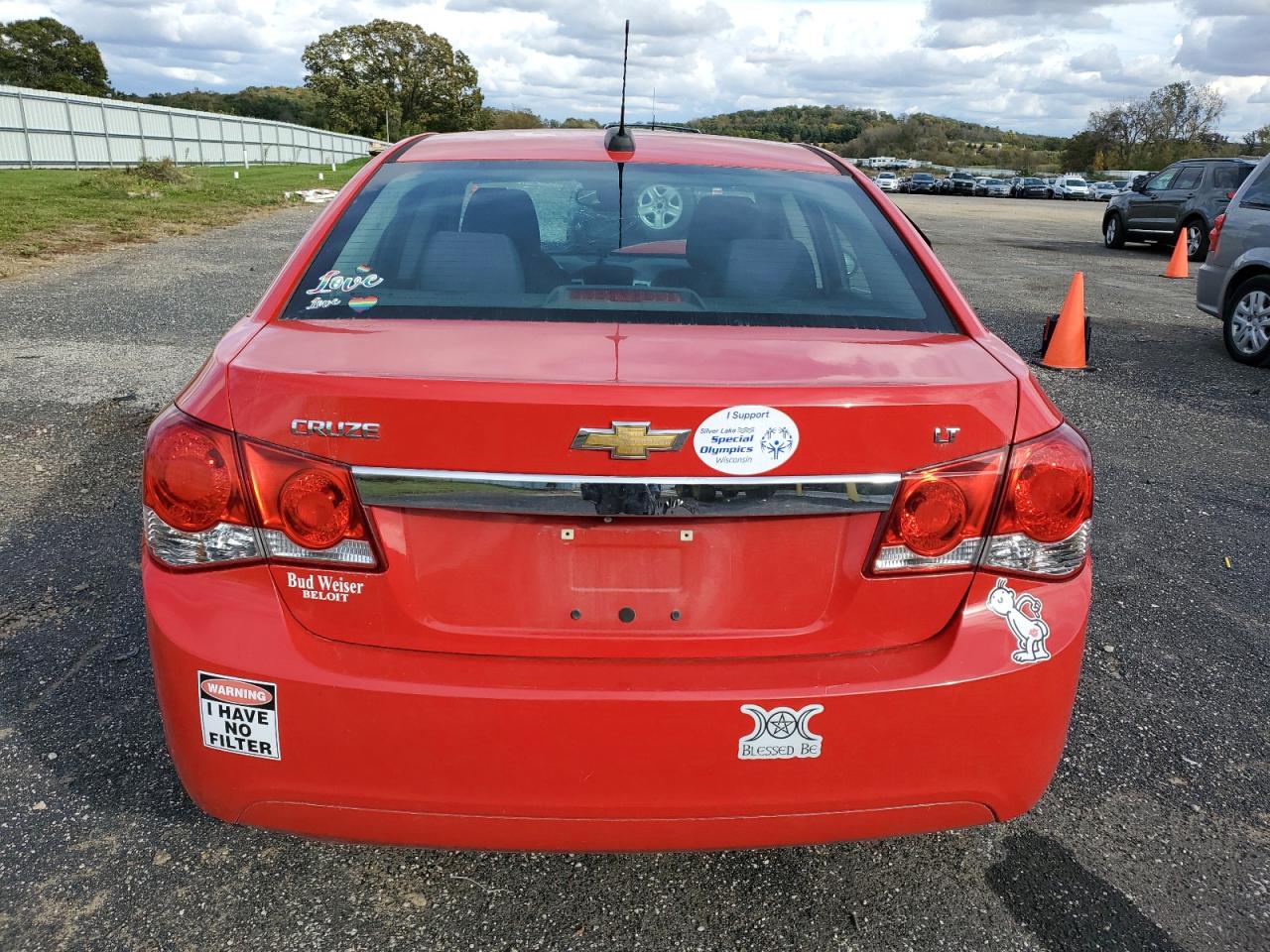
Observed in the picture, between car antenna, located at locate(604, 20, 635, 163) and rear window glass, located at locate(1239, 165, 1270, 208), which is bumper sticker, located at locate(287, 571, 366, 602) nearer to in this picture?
car antenna, located at locate(604, 20, 635, 163)

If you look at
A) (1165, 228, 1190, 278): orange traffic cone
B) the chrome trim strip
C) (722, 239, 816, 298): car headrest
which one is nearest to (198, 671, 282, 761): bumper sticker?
the chrome trim strip

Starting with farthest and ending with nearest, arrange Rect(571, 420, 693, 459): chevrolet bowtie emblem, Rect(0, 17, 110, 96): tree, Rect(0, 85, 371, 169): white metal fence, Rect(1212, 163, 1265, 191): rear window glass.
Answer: Rect(0, 17, 110, 96): tree → Rect(0, 85, 371, 169): white metal fence → Rect(1212, 163, 1265, 191): rear window glass → Rect(571, 420, 693, 459): chevrolet bowtie emblem

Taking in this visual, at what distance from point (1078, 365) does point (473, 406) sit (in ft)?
26.3

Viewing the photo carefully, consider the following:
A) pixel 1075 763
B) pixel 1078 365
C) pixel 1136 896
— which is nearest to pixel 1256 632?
pixel 1075 763

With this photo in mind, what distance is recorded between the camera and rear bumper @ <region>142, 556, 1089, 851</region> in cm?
187

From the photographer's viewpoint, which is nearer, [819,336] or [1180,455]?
[819,336]

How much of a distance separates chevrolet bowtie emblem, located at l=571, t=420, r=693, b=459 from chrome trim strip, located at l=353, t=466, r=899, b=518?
1.9 inches

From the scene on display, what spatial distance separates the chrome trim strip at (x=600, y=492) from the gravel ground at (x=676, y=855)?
1.03 metres

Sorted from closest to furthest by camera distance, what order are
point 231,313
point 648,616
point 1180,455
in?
point 648,616 → point 1180,455 → point 231,313

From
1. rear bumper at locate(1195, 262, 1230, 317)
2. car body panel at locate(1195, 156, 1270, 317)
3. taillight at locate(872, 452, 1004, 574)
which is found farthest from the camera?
rear bumper at locate(1195, 262, 1230, 317)

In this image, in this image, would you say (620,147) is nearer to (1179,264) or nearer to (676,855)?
(676,855)

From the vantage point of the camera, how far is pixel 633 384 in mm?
1827

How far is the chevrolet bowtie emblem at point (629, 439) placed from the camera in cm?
179

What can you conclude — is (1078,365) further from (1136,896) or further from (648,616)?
(648,616)
